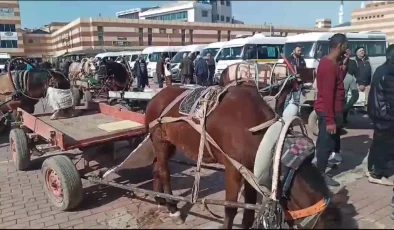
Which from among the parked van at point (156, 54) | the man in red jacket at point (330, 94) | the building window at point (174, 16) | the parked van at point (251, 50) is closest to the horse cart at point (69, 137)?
the man in red jacket at point (330, 94)

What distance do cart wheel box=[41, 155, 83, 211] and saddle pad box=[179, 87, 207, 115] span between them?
1.52 meters

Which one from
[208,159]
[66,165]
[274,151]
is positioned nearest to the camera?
[274,151]

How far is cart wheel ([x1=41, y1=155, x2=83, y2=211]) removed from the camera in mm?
4055

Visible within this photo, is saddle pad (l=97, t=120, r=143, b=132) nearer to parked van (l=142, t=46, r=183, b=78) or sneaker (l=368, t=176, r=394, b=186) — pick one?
sneaker (l=368, t=176, r=394, b=186)

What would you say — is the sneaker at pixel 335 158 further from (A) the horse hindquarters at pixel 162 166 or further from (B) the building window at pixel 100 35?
(B) the building window at pixel 100 35

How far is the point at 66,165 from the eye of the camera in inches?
165

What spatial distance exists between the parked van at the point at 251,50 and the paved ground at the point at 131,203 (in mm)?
12981

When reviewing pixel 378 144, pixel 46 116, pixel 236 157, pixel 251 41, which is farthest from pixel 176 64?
pixel 236 157

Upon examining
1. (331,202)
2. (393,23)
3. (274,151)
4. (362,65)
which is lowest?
(331,202)

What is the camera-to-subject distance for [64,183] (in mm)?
4043

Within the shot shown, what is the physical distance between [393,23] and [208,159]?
7.87m

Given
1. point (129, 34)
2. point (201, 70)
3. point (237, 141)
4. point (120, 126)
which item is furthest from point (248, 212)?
point (129, 34)

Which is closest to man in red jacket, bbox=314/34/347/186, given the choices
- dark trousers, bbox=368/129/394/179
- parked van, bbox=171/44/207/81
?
dark trousers, bbox=368/129/394/179

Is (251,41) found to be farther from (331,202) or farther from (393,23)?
(331,202)
